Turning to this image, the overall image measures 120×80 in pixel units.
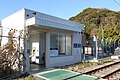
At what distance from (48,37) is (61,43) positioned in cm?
230

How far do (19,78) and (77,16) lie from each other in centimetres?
5500

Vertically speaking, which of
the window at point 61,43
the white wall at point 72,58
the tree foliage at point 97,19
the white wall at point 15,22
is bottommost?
the white wall at point 72,58

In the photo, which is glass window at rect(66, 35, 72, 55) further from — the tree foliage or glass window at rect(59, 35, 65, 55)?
the tree foliage

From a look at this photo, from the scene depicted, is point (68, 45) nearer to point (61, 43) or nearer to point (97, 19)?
point (61, 43)

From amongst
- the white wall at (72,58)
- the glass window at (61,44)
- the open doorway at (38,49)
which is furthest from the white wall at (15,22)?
the glass window at (61,44)

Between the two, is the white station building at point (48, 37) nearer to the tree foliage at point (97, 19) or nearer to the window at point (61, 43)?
the window at point (61, 43)

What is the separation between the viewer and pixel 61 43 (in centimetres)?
1639

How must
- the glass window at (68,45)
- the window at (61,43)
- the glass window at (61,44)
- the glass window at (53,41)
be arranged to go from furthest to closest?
1. the glass window at (68,45)
2. the glass window at (61,44)
3. the window at (61,43)
4. the glass window at (53,41)

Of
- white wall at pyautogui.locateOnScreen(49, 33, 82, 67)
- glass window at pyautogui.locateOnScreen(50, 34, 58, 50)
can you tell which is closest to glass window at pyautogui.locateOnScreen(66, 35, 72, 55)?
white wall at pyautogui.locateOnScreen(49, 33, 82, 67)

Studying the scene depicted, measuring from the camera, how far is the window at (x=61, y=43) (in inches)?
601

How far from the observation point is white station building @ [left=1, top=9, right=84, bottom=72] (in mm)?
12594

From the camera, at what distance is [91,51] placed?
87.8 ft

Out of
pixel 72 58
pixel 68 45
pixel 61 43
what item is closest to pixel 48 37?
pixel 61 43

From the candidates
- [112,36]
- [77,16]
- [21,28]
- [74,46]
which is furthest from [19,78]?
[77,16]
